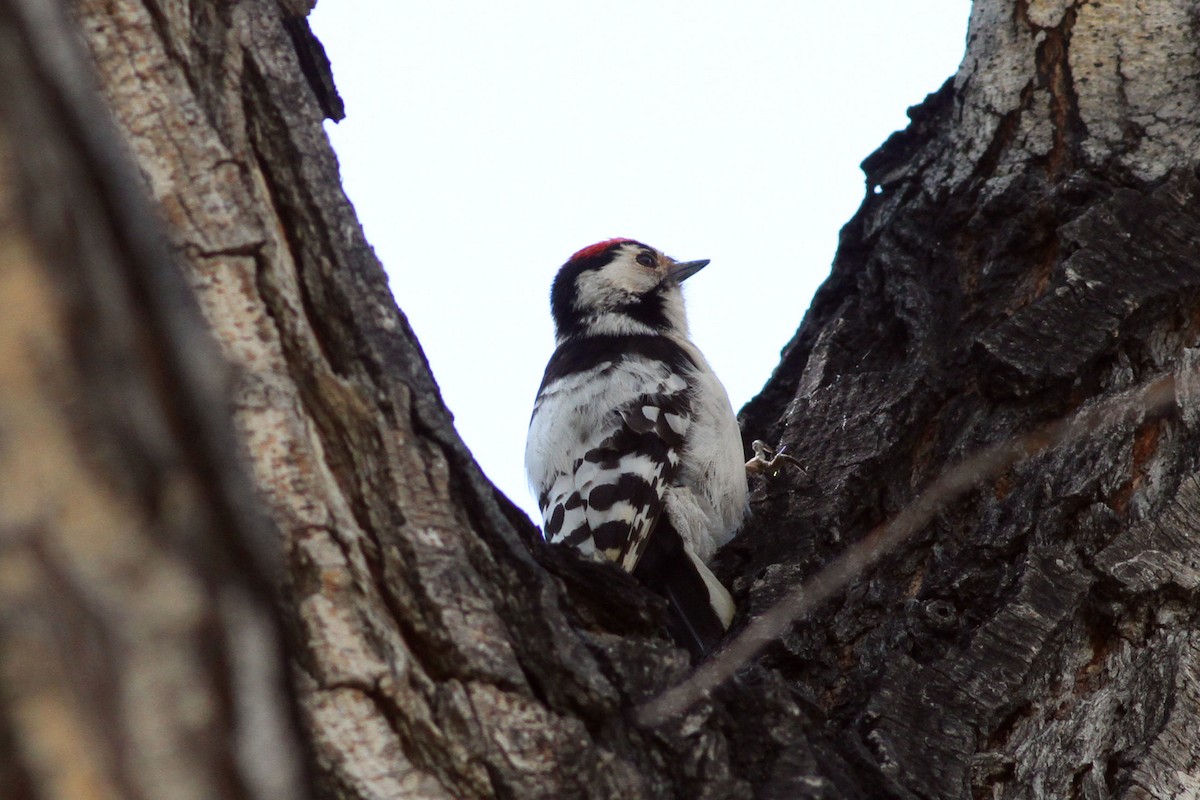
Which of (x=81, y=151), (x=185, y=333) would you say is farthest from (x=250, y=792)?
(x=81, y=151)

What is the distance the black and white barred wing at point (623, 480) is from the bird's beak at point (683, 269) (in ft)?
4.09

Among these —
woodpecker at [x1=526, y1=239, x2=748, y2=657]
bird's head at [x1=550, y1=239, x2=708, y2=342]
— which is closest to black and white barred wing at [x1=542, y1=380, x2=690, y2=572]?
woodpecker at [x1=526, y1=239, x2=748, y2=657]

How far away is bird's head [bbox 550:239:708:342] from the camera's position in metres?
5.60

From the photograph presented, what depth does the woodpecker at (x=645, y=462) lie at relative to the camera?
3.91m

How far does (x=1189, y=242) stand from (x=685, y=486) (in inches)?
76.9

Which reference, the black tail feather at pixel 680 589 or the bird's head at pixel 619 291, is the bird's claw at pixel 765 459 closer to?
the black tail feather at pixel 680 589

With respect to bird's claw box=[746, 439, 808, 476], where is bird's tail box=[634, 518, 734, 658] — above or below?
below

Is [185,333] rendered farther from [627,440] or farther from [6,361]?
[627,440]

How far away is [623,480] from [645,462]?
0.14 metres

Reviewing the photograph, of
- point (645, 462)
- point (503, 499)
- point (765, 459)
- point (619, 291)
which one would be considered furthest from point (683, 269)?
point (503, 499)

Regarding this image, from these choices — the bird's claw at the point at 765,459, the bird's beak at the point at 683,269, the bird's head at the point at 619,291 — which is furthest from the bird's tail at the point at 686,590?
the bird's beak at the point at 683,269

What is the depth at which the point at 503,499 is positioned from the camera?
70.7 inches

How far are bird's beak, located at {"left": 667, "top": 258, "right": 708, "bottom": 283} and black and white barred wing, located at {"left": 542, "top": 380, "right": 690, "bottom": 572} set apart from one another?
1.25m

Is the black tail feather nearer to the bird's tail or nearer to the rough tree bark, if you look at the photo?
the bird's tail
